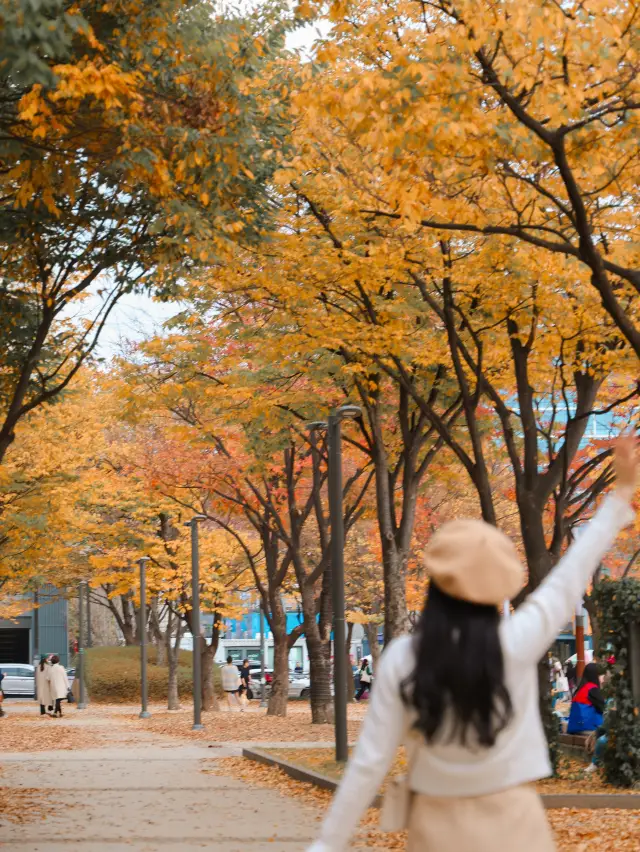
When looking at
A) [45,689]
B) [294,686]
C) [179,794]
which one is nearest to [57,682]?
[45,689]

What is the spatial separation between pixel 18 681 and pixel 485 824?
5967 cm

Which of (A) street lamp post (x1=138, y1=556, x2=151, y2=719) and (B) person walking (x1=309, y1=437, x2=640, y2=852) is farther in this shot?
(A) street lamp post (x1=138, y1=556, x2=151, y2=719)

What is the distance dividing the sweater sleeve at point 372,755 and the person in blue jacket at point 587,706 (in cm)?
1241

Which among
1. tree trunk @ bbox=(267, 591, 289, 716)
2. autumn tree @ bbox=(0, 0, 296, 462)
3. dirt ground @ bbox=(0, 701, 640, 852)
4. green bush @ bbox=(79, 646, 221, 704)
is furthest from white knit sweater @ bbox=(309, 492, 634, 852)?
green bush @ bbox=(79, 646, 221, 704)

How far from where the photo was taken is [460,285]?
16.2m

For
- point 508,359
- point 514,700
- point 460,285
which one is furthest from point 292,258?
point 514,700

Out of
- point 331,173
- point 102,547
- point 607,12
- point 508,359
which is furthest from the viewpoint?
point 102,547

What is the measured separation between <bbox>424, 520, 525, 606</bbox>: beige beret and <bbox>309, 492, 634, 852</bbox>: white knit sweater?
13 cm

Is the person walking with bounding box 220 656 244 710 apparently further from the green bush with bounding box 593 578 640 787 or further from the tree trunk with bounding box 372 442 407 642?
the green bush with bounding box 593 578 640 787

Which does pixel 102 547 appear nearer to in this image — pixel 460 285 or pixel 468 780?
pixel 460 285

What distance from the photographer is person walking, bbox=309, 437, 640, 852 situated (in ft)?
10.8

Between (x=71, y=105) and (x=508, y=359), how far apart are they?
362 inches

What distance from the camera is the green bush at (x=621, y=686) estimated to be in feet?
40.6

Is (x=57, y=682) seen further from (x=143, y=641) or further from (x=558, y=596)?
(x=558, y=596)
